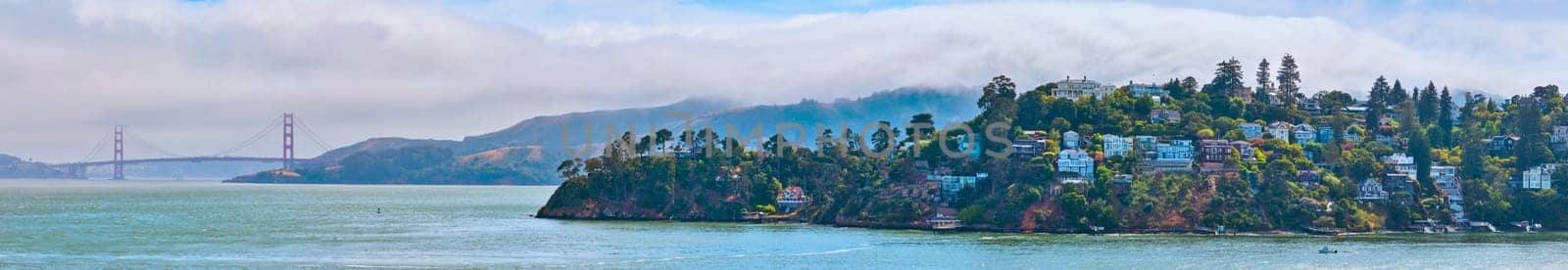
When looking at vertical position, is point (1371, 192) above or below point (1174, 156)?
below

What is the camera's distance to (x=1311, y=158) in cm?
11906

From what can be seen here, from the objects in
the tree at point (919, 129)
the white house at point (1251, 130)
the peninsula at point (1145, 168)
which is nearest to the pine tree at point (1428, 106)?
the peninsula at point (1145, 168)

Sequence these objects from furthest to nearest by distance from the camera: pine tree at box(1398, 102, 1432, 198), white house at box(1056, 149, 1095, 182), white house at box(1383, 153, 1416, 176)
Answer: white house at box(1383, 153, 1416, 176), pine tree at box(1398, 102, 1432, 198), white house at box(1056, 149, 1095, 182)

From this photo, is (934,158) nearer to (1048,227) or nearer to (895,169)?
(895,169)

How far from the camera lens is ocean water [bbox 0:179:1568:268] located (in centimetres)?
7794

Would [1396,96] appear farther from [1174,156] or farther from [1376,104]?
[1174,156]

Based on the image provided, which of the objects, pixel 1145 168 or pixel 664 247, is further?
pixel 1145 168

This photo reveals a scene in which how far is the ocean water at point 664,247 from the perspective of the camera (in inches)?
3068

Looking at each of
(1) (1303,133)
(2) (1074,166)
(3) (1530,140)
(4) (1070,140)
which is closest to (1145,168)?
(2) (1074,166)

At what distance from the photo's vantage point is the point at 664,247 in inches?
3509

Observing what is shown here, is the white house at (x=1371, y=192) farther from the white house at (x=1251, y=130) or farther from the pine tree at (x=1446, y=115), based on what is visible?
the pine tree at (x=1446, y=115)

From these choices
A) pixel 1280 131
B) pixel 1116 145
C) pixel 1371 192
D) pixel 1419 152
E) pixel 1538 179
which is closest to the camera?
pixel 1371 192

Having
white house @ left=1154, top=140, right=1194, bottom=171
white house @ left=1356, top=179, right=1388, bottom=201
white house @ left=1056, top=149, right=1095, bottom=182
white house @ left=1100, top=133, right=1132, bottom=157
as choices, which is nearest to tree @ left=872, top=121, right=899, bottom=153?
white house @ left=1100, top=133, right=1132, bottom=157

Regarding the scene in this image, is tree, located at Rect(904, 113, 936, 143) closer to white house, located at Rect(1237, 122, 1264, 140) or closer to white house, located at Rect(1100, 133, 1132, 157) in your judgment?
white house, located at Rect(1100, 133, 1132, 157)
